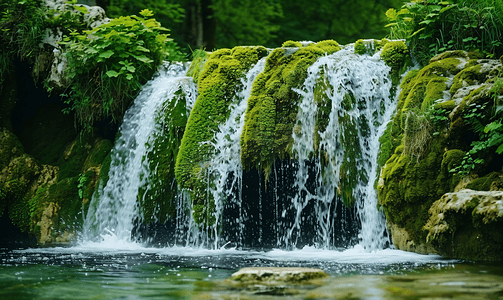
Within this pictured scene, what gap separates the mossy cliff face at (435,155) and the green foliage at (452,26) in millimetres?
663

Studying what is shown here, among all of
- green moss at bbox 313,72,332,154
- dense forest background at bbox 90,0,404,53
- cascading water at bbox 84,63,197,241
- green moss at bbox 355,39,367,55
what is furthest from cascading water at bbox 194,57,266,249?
dense forest background at bbox 90,0,404,53

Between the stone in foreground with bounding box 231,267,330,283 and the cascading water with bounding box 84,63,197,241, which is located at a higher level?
the cascading water with bounding box 84,63,197,241

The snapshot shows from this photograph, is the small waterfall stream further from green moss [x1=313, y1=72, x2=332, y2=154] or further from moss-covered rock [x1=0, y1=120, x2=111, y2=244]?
moss-covered rock [x1=0, y1=120, x2=111, y2=244]

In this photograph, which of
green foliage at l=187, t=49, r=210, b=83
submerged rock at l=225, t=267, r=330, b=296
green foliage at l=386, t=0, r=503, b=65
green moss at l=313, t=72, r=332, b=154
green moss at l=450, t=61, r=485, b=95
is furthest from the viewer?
green foliage at l=187, t=49, r=210, b=83

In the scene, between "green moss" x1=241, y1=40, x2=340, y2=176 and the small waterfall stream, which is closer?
the small waterfall stream

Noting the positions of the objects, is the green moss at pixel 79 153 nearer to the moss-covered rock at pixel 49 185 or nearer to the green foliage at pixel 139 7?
the moss-covered rock at pixel 49 185

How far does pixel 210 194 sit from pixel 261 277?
321cm

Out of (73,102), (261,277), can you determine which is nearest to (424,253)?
(261,277)

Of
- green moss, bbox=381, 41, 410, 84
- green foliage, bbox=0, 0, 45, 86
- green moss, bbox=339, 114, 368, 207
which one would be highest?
green foliage, bbox=0, 0, 45, 86

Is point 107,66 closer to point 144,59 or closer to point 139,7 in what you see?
point 144,59

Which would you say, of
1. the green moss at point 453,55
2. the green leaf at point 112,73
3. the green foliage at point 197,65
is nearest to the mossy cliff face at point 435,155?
the green moss at point 453,55

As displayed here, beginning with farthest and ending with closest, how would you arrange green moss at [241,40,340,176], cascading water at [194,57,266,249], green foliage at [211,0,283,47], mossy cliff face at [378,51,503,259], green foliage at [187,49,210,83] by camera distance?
green foliage at [211,0,283,47], green foliage at [187,49,210,83], cascading water at [194,57,266,249], green moss at [241,40,340,176], mossy cliff face at [378,51,503,259]

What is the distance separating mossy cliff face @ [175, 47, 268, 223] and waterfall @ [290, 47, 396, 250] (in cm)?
124

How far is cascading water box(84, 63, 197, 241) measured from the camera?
24.9ft
